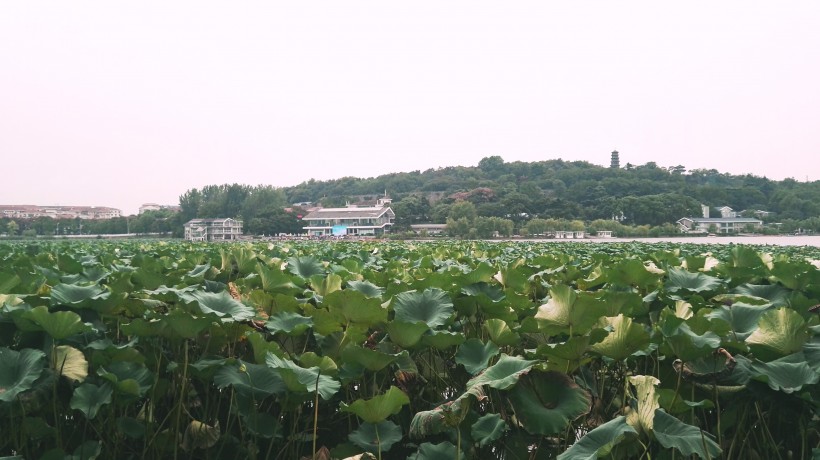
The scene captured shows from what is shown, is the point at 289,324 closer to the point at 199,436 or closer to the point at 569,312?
the point at 199,436

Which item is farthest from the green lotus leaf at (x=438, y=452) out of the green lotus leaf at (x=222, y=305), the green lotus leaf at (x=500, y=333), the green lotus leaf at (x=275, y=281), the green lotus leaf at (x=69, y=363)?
the green lotus leaf at (x=275, y=281)

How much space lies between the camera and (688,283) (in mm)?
2566

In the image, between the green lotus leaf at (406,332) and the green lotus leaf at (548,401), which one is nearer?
the green lotus leaf at (548,401)

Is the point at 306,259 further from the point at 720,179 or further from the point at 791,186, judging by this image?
the point at 720,179

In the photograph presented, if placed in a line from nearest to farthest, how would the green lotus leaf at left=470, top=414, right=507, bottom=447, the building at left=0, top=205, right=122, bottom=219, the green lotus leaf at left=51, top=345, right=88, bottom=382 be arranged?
the green lotus leaf at left=470, top=414, right=507, bottom=447, the green lotus leaf at left=51, top=345, right=88, bottom=382, the building at left=0, top=205, right=122, bottom=219

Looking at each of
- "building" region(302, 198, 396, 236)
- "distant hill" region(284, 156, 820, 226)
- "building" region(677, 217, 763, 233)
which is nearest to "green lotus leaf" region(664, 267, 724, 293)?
"distant hill" region(284, 156, 820, 226)

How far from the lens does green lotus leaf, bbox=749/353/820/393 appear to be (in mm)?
1410

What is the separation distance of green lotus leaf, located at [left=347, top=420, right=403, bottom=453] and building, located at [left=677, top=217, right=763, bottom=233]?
277ft

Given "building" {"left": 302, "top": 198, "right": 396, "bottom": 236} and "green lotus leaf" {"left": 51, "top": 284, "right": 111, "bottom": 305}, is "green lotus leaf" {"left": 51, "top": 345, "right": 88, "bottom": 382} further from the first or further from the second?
"building" {"left": 302, "top": 198, "right": 396, "bottom": 236}

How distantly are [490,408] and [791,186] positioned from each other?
400 feet

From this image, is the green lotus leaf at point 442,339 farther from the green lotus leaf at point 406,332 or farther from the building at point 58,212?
the building at point 58,212

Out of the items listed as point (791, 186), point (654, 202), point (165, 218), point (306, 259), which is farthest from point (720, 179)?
point (306, 259)

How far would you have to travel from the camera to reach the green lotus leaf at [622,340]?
1555mm

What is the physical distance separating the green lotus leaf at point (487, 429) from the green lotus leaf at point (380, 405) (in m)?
0.20
